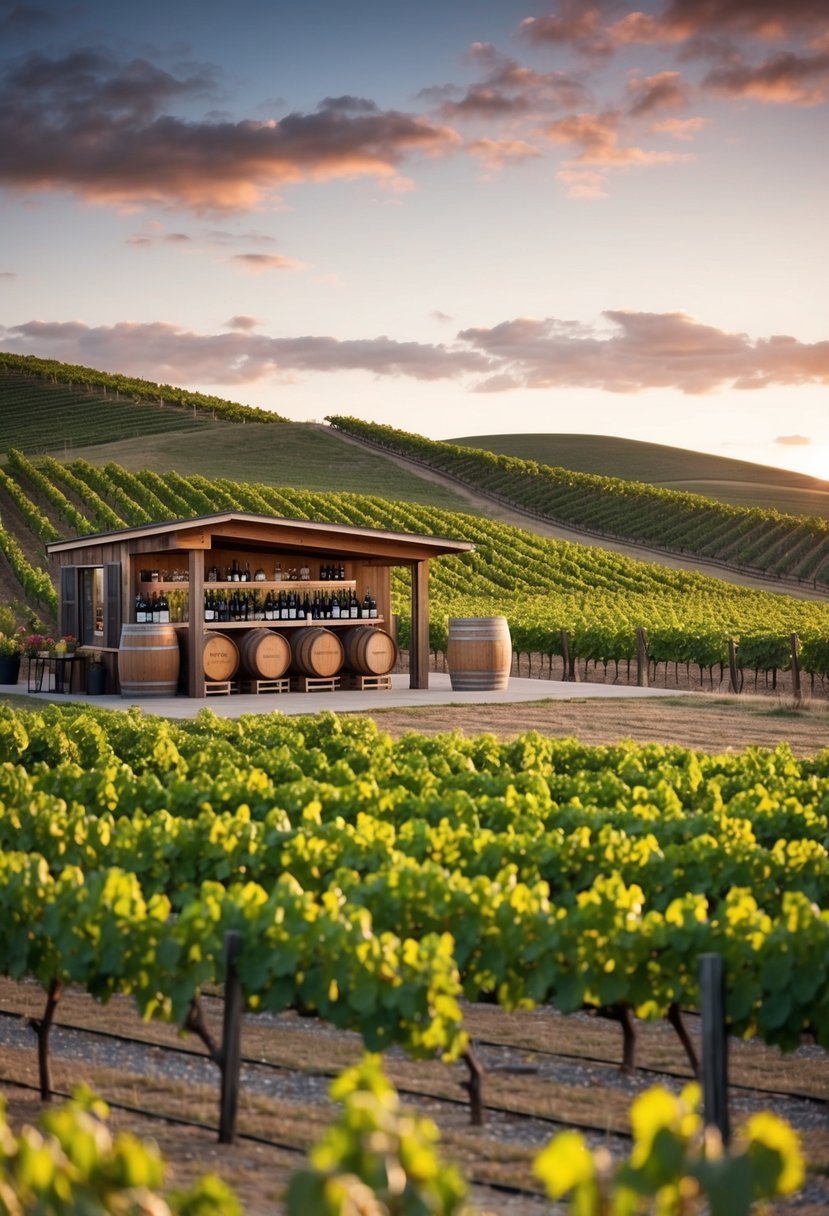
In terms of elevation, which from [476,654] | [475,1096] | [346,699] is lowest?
[475,1096]

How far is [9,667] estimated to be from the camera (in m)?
23.1

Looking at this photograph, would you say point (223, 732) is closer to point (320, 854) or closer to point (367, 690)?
point (320, 854)

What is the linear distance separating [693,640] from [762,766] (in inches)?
731

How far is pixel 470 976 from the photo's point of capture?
18.5ft

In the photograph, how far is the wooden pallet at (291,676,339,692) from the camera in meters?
20.5

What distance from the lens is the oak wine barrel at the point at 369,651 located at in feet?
67.3

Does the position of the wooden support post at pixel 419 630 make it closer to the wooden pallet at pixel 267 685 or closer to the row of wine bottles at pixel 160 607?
the wooden pallet at pixel 267 685

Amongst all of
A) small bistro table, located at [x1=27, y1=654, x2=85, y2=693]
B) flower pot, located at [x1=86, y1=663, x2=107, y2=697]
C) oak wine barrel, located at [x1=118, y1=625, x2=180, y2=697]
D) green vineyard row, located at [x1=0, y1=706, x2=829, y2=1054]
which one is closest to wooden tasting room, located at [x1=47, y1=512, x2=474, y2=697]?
oak wine barrel, located at [x1=118, y1=625, x2=180, y2=697]

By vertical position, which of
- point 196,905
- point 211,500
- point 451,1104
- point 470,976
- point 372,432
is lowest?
point 451,1104

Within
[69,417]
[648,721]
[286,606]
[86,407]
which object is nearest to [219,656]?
[286,606]

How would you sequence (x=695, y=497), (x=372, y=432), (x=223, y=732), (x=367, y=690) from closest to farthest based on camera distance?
(x=223, y=732) < (x=367, y=690) < (x=695, y=497) < (x=372, y=432)

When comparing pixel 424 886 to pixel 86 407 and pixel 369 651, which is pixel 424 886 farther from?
pixel 86 407

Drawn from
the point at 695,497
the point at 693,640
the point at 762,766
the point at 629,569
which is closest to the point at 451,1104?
the point at 762,766

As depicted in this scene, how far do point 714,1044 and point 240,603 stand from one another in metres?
16.2
